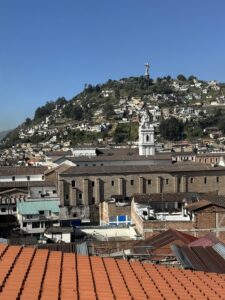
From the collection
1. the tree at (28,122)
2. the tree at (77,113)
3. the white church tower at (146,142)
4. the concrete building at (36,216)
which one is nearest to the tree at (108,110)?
the tree at (77,113)

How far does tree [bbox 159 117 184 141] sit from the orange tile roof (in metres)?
89.4

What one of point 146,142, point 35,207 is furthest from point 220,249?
point 146,142

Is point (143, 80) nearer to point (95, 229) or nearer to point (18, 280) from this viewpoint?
point (95, 229)

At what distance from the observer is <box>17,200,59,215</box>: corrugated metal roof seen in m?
27.9

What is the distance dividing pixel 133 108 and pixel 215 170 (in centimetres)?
8725

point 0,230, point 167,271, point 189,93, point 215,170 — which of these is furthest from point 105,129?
point 167,271

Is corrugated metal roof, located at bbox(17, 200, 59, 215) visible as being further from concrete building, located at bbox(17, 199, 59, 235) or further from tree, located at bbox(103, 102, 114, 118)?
tree, located at bbox(103, 102, 114, 118)

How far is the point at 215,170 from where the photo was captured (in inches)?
1451

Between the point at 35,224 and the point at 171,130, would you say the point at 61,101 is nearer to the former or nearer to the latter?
the point at 171,130

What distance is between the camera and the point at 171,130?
95750 mm

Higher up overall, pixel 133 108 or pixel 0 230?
pixel 133 108

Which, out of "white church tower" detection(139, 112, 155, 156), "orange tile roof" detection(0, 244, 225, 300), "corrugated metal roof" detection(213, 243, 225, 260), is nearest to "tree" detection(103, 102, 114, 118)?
"white church tower" detection(139, 112, 155, 156)

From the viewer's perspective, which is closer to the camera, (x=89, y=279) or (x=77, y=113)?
(x=89, y=279)

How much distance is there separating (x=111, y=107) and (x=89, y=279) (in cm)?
11816
